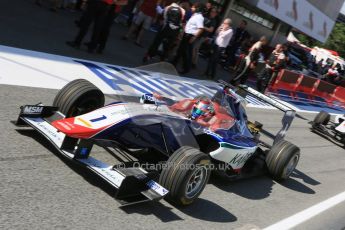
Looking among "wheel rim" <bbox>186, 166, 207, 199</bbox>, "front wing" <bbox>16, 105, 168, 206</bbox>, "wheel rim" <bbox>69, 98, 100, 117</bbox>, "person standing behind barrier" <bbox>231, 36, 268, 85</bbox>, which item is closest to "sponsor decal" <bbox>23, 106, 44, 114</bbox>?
"front wing" <bbox>16, 105, 168, 206</bbox>

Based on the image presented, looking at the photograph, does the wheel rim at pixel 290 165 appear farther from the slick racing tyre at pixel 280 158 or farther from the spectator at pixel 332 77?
the spectator at pixel 332 77

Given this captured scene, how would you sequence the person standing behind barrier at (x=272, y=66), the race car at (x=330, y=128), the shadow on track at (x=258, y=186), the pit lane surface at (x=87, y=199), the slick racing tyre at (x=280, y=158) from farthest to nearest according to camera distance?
1. the person standing behind barrier at (x=272, y=66)
2. the race car at (x=330, y=128)
3. the slick racing tyre at (x=280, y=158)
4. the shadow on track at (x=258, y=186)
5. the pit lane surface at (x=87, y=199)

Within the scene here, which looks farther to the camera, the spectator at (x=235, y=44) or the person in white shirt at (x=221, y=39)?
the spectator at (x=235, y=44)

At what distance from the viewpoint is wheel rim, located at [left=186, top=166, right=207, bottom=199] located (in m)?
4.94

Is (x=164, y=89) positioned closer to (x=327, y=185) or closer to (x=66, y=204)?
(x=66, y=204)

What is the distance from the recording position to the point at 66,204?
4152 mm

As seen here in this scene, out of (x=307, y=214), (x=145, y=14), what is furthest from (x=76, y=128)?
(x=145, y=14)

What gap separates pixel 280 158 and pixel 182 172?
9.04 ft

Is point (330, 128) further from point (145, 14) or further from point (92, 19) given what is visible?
point (92, 19)

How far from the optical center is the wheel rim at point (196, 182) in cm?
494

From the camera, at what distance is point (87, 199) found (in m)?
4.40

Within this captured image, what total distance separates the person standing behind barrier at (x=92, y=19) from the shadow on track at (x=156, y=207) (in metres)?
5.54

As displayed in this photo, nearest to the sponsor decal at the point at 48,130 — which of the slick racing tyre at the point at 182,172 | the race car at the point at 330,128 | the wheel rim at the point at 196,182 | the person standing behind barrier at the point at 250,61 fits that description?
the slick racing tyre at the point at 182,172

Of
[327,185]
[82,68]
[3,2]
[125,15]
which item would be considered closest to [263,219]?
[327,185]
